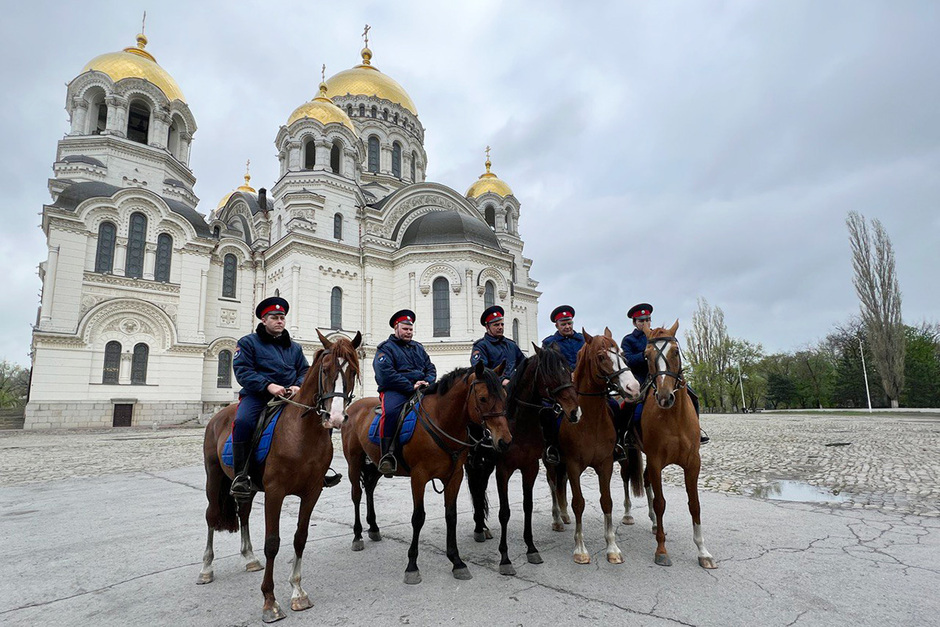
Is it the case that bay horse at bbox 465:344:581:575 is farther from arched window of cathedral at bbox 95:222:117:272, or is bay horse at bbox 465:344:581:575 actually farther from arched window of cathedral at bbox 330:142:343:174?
arched window of cathedral at bbox 330:142:343:174

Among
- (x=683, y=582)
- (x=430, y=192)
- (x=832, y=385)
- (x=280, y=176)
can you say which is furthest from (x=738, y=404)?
(x=683, y=582)

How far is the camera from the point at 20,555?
4.61 meters

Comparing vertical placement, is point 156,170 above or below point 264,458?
above

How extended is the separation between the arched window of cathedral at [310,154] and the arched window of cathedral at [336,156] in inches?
44.6

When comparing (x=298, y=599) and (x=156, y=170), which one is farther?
(x=156, y=170)

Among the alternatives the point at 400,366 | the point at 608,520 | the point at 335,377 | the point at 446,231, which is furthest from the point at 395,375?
the point at 446,231

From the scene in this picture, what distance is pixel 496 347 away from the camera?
5703 millimetres

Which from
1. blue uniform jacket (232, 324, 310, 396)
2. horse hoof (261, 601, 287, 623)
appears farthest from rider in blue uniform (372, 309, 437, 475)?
horse hoof (261, 601, 287, 623)

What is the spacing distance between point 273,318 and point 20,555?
11.8ft

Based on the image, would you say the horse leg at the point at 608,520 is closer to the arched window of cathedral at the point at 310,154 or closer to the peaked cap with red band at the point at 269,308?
the peaked cap with red band at the point at 269,308

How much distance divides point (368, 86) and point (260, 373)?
3964cm

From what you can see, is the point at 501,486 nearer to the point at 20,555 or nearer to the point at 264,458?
the point at 264,458

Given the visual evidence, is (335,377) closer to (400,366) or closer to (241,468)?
(241,468)

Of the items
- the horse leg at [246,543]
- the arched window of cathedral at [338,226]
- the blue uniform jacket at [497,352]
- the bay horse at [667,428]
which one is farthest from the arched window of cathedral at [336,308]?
the bay horse at [667,428]
